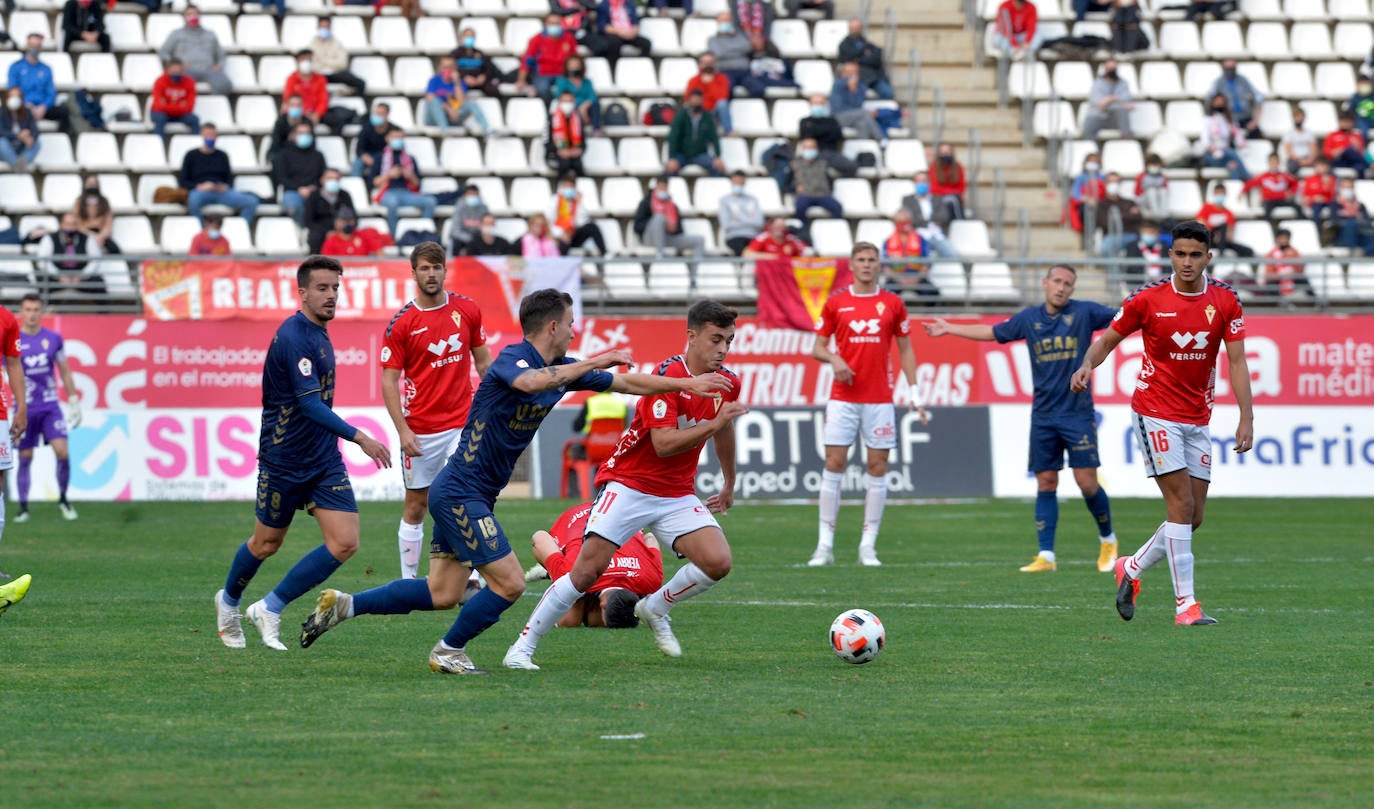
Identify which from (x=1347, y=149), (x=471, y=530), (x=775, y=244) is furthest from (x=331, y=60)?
(x=471, y=530)

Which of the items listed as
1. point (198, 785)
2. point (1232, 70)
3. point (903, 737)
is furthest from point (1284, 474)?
point (198, 785)

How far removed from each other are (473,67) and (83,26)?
620 centimetres

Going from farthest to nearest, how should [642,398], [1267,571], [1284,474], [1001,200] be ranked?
[1001,200], [1284,474], [1267,571], [642,398]

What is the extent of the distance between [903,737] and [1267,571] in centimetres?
897

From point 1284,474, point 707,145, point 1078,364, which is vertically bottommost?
point 1284,474

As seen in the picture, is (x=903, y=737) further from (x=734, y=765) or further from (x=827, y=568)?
(x=827, y=568)

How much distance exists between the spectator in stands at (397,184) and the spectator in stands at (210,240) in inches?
104

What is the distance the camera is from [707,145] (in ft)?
99.4

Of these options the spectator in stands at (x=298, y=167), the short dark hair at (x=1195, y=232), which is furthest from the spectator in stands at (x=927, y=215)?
the short dark hair at (x=1195, y=232)

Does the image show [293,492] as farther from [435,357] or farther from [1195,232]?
[1195,232]

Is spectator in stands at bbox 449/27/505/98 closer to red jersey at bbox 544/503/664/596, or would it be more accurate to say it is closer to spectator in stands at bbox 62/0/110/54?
spectator in stands at bbox 62/0/110/54

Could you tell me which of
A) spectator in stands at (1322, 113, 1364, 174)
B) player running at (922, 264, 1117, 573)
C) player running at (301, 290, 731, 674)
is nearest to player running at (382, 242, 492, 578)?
player running at (301, 290, 731, 674)

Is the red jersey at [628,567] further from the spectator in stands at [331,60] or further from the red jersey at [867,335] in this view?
the spectator in stands at [331,60]

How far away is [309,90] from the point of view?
29.8m
